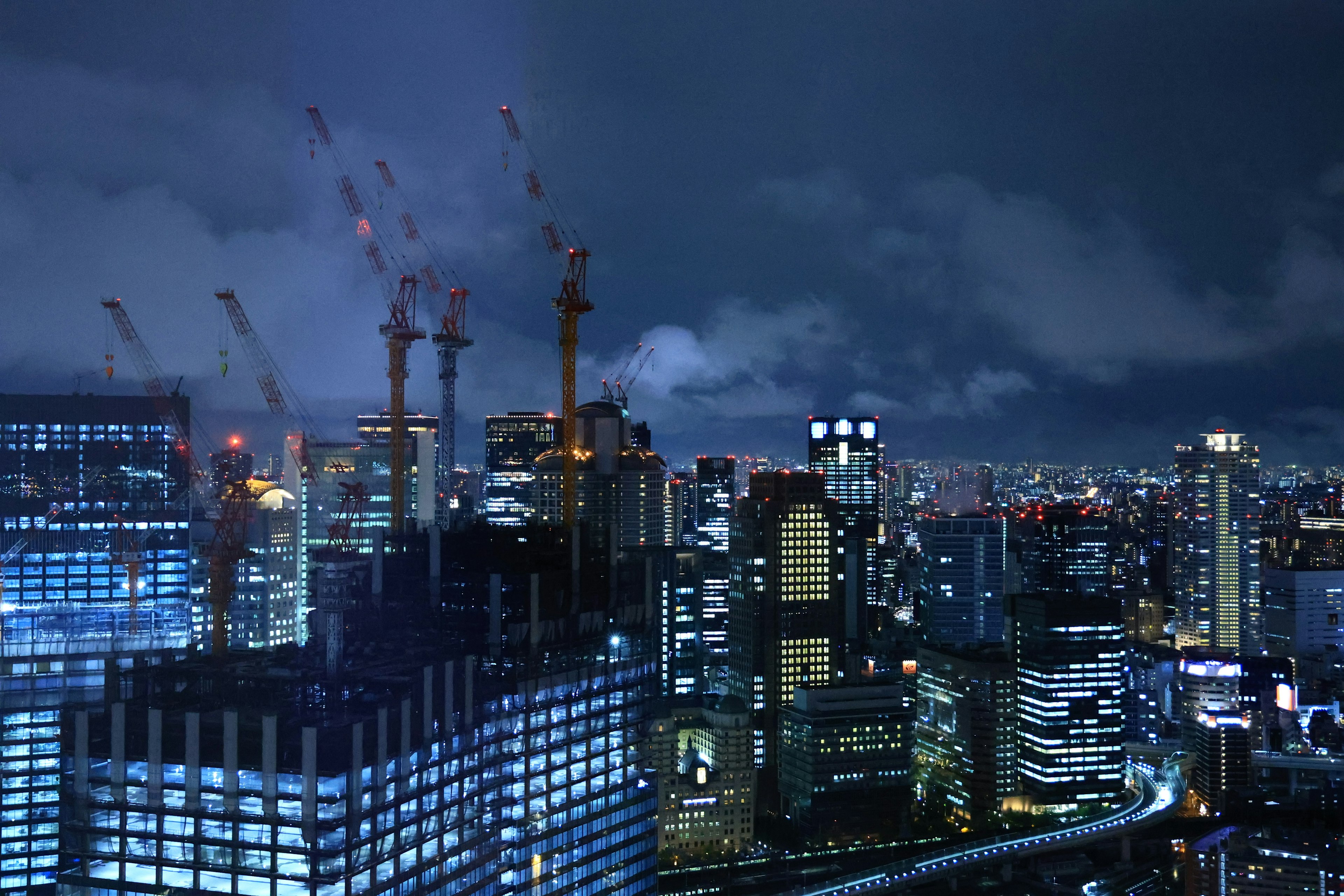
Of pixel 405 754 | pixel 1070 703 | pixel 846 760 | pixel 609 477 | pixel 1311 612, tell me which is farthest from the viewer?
pixel 1311 612

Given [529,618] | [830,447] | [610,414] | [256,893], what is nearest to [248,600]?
[610,414]

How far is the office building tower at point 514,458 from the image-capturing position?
1114 inches

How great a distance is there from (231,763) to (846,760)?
47.1 ft

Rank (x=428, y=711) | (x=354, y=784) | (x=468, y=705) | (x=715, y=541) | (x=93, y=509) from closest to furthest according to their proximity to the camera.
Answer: (x=354, y=784) < (x=428, y=711) < (x=468, y=705) < (x=93, y=509) < (x=715, y=541)

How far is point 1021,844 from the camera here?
17.7m

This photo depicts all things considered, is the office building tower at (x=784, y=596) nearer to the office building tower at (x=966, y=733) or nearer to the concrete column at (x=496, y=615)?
the office building tower at (x=966, y=733)

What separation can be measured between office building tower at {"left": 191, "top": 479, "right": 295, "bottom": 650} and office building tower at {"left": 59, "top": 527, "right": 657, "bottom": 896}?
12.4 meters

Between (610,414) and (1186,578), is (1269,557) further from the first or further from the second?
(610,414)

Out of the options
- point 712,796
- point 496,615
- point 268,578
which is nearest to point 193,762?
point 496,615

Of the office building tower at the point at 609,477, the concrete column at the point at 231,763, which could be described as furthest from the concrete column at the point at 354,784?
the office building tower at the point at 609,477

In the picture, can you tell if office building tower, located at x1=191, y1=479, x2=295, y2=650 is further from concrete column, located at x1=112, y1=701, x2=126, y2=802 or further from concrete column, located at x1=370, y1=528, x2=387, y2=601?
concrete column, located at x1=112, y1=701, x2=126, y2=802

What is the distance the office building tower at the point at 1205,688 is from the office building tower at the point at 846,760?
6.32 m

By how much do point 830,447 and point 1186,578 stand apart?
12.2 meters

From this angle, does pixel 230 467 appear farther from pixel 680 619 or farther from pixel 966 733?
pixel 966 733
